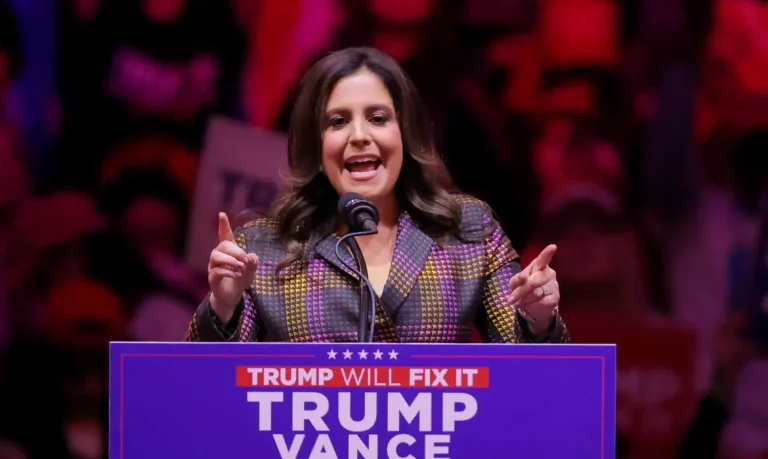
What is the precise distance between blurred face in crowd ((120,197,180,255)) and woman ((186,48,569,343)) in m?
1.53

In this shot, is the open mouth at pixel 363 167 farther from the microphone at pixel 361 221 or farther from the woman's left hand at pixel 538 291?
the woman's left hand at pixel 538 291

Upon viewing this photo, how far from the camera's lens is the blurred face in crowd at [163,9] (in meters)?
3.11

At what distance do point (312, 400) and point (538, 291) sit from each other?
0.38 metres

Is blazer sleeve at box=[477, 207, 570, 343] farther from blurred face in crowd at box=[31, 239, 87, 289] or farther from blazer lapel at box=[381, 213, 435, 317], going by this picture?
blurred face in crowd at box=[31, 239, 87, 289]

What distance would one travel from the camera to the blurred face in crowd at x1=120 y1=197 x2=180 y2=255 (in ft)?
10.3

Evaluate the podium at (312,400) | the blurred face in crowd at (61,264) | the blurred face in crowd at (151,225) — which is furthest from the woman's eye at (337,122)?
the blurred face in crowd at (61,264)

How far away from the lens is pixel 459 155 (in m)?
3.08

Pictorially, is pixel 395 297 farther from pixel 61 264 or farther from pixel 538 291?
pixel 61 264

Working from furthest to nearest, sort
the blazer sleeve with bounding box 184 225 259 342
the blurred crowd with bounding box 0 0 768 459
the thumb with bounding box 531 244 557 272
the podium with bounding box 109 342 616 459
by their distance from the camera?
the blurred crowd with bounding box 0 0 768 459 < the blazer sleeve with bounding box 184 225 259 342 < the thumb with bounding box 531 244 557 272 < the podium with bounding box 109 342 616 459

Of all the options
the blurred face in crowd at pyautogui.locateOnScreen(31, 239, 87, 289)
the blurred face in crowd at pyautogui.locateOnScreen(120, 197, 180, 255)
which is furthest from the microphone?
the blurred face in crowd at pyautogui.locateOnScreen(31, 239, 87, 289)

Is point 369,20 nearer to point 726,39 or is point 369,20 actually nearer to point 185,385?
point 726,39

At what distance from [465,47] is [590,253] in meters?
0.81

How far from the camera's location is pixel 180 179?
3156 millimetres

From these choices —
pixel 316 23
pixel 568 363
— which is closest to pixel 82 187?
pixel 316 23
